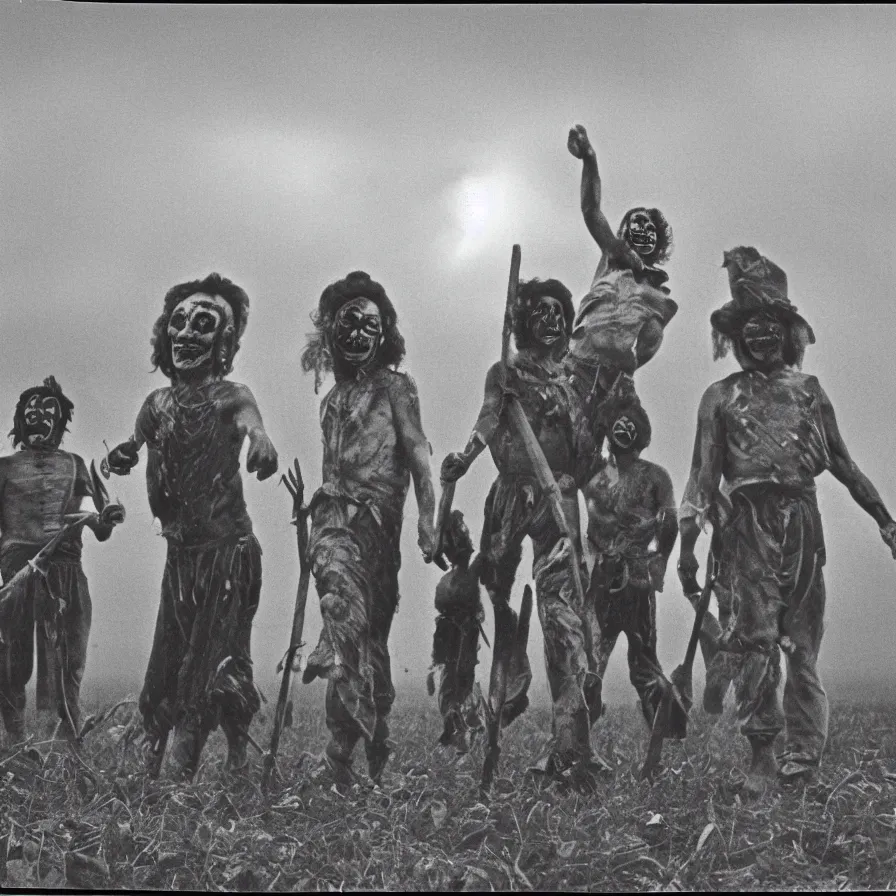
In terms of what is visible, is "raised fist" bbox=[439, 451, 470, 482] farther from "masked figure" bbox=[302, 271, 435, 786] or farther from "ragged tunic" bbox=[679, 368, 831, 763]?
"ragged tunic" bbox=[679, 368, 831, 763]

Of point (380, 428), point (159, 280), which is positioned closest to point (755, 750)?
point (380, 428)

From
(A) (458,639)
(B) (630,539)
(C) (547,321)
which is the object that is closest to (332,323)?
(C) (547,321)

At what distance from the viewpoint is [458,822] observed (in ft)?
20.5

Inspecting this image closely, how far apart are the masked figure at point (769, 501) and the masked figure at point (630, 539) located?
14 centimetres

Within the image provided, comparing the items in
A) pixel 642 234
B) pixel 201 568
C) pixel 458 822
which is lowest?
pixel 458 822

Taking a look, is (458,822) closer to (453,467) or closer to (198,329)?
(453,467)

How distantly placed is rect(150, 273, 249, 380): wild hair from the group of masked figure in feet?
0.04

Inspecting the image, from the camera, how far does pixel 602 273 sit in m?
6.99

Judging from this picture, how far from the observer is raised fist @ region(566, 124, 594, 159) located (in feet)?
22.9

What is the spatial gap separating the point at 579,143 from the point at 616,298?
76cm

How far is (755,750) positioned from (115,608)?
305cm

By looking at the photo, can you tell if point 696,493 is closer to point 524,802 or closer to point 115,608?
point 524,802

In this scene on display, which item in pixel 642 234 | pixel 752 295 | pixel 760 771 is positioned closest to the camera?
pixel 760 771

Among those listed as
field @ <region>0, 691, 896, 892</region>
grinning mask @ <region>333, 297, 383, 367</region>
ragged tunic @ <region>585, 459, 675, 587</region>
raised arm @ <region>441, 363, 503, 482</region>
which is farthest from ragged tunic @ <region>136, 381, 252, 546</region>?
ragged tunic @ <region>585, 459, 675, 587</region>
